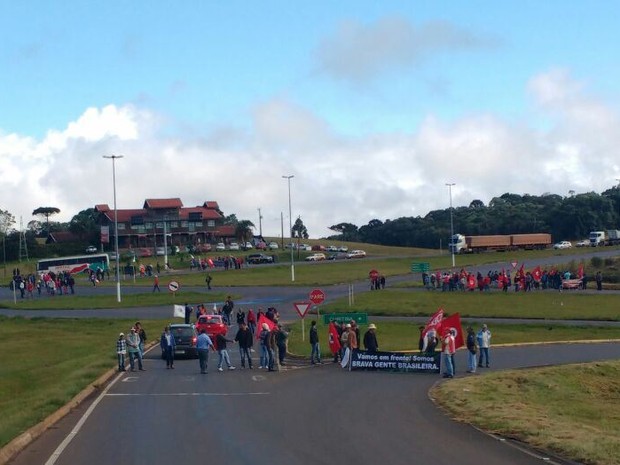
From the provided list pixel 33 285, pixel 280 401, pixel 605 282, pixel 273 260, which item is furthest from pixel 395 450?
pixel 273 260

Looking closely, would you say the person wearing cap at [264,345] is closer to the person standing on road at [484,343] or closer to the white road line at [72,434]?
the white road line at [72,434]

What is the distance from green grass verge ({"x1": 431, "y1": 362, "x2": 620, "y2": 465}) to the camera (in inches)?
627

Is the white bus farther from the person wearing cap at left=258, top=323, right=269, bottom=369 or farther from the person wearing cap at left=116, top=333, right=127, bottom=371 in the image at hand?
the person wearing cap at left=258, top=323, right=269, bottom=369

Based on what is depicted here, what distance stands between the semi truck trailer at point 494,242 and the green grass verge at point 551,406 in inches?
3370

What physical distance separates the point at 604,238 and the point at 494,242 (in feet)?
56.1

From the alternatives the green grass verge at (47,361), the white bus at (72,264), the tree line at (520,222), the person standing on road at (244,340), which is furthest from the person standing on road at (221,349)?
the tree line at (520,222)

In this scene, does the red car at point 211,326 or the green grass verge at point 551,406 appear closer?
the green grass verge at point 551,406

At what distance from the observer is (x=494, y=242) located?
Answer: 11881 cm

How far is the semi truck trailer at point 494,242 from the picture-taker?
11738cm

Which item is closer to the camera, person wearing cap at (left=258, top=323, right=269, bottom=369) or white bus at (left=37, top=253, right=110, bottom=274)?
person wearing cap at (left=258, top=323, right=269, bottom=369)

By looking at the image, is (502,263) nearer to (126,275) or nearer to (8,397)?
(126,275)

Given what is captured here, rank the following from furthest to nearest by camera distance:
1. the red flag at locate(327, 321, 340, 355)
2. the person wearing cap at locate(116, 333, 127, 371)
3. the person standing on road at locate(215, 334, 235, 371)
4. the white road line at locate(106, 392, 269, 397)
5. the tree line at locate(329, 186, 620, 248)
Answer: the tree line at locate(329, 186, 620, 248), the red flag at locate(327, 321, 340, 355), the person standing on road at locate(215, 334, 235, 371), the person wearing cap at locate(116, 333, 127, 371), the white road line at locate(106, 392, 269, 397)

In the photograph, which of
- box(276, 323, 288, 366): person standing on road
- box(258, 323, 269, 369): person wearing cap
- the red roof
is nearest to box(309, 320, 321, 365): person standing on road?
box(276, 323, 288, 366): person standing on road

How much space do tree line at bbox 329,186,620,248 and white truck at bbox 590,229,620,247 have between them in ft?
69.8
